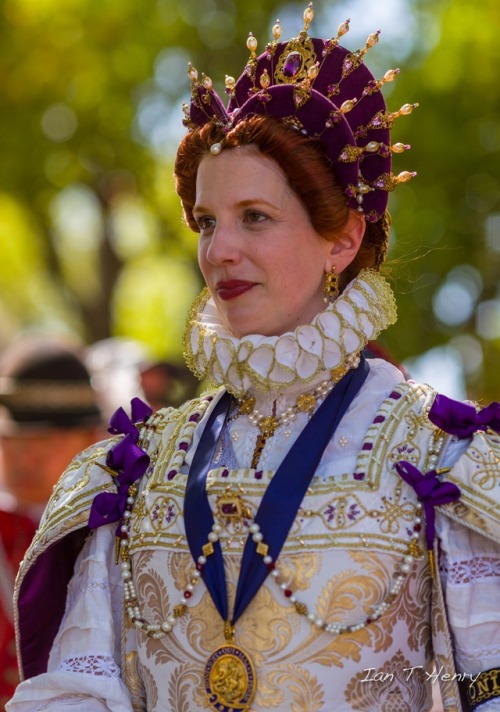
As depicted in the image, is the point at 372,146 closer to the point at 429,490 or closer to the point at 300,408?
the point at 300,408

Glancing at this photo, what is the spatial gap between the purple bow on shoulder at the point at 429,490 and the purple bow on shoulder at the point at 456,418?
0.11 metres

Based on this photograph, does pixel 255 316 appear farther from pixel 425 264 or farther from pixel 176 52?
pixel 176 52

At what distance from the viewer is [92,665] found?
111 inches

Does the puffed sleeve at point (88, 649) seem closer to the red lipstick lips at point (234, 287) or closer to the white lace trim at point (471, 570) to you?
the red lipstick lips at point (234, 287)

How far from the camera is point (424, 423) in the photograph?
2771mm

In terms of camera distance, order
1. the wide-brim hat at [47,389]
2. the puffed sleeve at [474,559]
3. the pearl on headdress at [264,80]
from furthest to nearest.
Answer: the wide-brim hat at [47,389] → the pearl on headdress at [264,80] → the puffed sleeve at [474,559]

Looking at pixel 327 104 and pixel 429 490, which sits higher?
A: pixel 327 104

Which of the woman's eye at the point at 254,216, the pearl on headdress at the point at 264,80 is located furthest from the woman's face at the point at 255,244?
the pearl on headdress at the point at 264,80

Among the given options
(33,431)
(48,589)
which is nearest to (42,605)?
(48,589)

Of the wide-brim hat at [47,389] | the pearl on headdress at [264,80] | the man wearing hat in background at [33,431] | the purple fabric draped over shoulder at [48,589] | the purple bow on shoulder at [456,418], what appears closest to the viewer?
the purple bow on shoulder at [456,418]

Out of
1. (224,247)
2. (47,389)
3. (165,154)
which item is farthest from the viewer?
(165,154)

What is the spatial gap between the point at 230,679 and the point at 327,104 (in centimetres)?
127

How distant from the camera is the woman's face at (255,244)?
8.96ft

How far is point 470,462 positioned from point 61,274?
12.3 m
